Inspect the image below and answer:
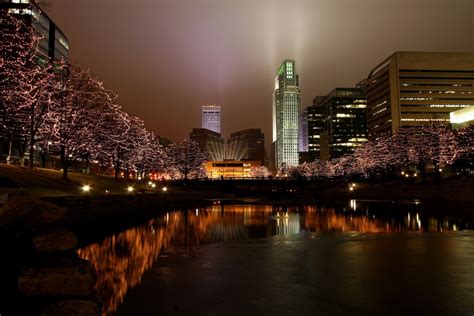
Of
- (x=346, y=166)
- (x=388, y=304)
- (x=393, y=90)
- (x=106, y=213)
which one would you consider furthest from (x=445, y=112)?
(x=388, y=304)

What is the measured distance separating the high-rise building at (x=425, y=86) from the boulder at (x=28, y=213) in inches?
6972

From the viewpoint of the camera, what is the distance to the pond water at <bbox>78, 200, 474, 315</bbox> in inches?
332

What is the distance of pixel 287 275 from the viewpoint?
1125cm

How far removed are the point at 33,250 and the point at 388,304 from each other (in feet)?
36.8

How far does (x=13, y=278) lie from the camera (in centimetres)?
1055

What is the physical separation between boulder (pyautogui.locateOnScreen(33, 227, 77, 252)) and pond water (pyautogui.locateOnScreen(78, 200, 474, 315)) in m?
1.34

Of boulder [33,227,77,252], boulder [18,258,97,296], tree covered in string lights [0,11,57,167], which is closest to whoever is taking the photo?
boulder [18,258,97,296]

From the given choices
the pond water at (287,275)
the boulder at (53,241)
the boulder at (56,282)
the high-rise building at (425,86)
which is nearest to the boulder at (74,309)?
the pond water at (287,275)

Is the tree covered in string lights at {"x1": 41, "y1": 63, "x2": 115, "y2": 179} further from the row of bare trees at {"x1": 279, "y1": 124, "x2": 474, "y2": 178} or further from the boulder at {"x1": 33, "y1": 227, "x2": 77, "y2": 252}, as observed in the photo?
the row of bare trees at {"x1": 279, "y1": 124, "x2": 474, "y2": 178}

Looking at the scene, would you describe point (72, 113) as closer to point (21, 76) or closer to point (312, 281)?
point (21, 76)

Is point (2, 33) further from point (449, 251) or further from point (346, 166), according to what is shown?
point (346, 166)

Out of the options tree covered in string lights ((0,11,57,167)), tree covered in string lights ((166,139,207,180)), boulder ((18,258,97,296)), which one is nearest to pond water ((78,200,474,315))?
boulder ((18,258,97,296))

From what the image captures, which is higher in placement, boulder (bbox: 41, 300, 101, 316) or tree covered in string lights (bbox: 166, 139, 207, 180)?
tree covered in string lights (bbox: 166, 139, 207, 180)

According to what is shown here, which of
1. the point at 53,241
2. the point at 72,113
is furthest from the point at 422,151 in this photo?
the point at 53,241
